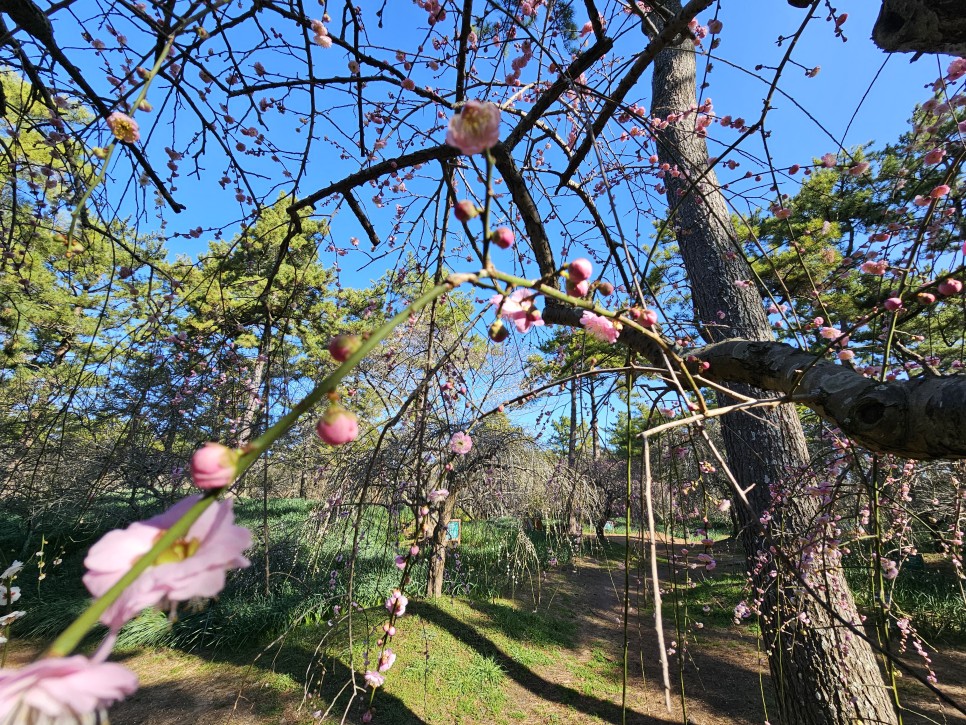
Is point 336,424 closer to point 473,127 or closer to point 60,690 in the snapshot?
point 60,690

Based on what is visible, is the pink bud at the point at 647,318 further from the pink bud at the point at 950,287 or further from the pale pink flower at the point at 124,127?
the pale pink flower at the point at 124,127

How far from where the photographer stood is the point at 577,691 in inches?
162

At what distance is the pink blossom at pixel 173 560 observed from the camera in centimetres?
26

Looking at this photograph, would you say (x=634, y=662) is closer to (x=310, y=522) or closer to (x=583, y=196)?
(x=310, y=522)

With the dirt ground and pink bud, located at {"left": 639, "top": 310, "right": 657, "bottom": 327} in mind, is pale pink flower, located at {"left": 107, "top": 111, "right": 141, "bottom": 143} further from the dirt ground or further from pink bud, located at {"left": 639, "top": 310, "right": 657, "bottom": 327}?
the dirt ground

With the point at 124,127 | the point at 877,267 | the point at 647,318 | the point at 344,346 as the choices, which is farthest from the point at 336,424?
the point at 877,267

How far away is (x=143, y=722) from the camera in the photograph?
3.40 m

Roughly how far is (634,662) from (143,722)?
4.42m

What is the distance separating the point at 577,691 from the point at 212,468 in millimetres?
4918

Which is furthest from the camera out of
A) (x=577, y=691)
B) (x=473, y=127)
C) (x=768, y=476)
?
(x=577, y=691)

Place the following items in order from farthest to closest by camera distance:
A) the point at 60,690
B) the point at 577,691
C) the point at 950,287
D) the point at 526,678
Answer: the point at 526,678, the point at 577,691, the point at 950,287, the point at 60,690

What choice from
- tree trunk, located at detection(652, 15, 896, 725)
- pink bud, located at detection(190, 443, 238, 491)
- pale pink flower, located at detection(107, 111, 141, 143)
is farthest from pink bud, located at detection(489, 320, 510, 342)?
tree trunk, located at detection(652, 15, 896, 725)

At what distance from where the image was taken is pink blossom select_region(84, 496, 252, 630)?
10.2 inches

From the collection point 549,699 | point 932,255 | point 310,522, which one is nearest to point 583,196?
point 932,255
